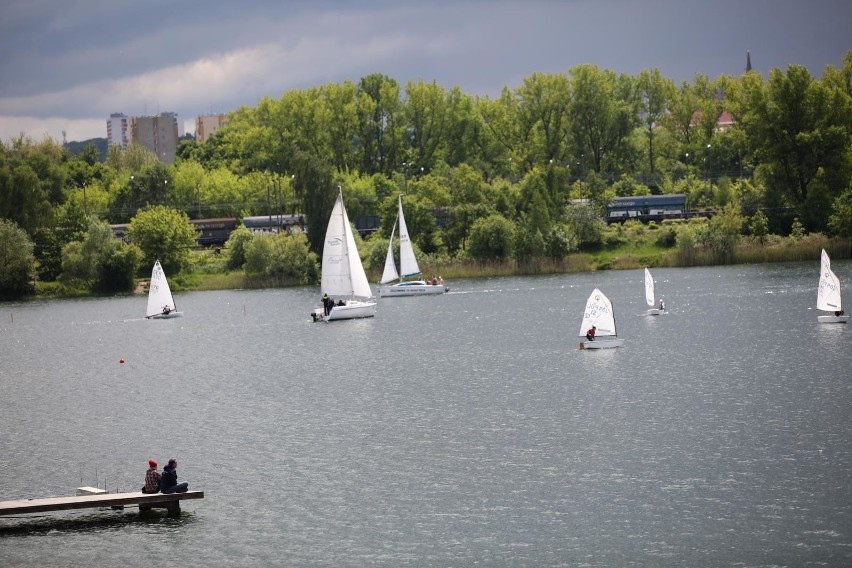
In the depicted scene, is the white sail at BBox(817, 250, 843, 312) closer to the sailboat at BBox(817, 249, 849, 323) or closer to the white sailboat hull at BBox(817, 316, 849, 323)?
the sailboat at BBox(817, 249, 849, 323)

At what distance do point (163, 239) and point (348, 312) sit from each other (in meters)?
61.2

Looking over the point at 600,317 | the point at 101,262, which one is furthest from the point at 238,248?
the point at 600,317

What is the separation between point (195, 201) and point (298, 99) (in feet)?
77.3

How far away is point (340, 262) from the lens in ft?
322

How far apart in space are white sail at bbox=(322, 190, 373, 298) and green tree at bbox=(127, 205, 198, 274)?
Result: 192 ft

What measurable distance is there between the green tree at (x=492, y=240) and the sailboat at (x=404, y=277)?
46.7 ft

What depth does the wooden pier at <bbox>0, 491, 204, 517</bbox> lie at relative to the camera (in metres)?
39.6

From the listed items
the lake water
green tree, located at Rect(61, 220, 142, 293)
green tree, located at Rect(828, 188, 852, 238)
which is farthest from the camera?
green tree, located at Rect(61, 220, 142, 293)

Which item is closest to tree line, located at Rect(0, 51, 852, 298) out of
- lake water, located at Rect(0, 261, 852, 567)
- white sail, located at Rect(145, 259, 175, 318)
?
white sail, located at Rect(145, 259, 175, 318)

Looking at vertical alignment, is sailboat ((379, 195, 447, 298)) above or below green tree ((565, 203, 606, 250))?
below

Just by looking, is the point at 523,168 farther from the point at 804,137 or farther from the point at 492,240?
the point at 804,137

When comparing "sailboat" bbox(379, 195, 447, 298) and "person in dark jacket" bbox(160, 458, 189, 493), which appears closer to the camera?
"person in dark jacket" bbox(160, 458, 189, 493)

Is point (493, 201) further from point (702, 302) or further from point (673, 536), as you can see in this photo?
point (673, 536)

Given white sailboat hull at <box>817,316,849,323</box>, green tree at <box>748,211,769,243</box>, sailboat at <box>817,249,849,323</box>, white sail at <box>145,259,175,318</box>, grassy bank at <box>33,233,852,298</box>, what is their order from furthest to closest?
green tree at <box>748,211,769,243</box>
grassy bank at <box>33,233,852,298</box>
white sail at <box>145,259,175,318</box>
white sailboat hull at <box>817,316,849,323</box>
sailboat at <box>817,249,849,323</box>
